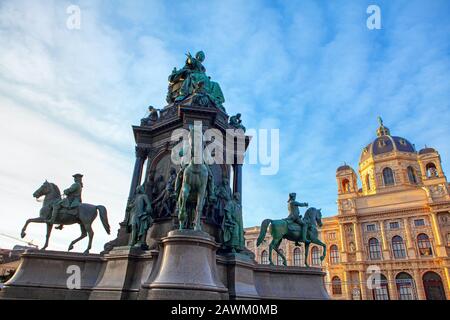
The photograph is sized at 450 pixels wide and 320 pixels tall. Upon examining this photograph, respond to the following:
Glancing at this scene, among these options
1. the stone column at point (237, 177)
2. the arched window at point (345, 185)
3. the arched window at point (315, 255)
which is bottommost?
the stone column at point (237, 177)

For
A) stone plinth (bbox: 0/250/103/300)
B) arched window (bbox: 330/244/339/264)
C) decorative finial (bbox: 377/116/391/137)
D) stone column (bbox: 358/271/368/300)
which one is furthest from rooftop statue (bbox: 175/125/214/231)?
decorative finial (bbox: 377/116/391/137)

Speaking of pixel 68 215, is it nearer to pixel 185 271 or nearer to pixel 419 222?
pixel 185 271

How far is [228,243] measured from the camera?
8.15m

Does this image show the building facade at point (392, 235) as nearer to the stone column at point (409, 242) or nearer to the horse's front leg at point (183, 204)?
the stone column at point (409, 242)

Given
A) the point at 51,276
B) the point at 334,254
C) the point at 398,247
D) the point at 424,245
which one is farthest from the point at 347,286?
the point at 51,276

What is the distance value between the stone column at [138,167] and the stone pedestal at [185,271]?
13.5 feet

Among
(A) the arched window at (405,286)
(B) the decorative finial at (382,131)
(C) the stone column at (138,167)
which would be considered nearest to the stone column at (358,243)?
(A) the arched window at (405,286)

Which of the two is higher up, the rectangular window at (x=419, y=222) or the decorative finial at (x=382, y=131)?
the decorative finial at (x=382, y=131)

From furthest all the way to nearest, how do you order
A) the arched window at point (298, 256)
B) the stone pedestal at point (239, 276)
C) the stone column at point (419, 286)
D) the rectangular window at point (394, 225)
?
1. the arched window at point (298, 256)
2. the rectangular window at point (394, 225)
3. the stone column at point (419, 286)
4. the stone pedestal at point (239, 276)

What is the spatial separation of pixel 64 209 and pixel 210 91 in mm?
7006

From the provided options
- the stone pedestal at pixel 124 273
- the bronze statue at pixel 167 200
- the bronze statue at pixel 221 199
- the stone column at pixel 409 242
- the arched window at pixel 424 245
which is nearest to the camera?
the stone pedestal at pixel 124 273

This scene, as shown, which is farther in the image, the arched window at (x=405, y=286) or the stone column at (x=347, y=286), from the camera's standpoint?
the stone column at (x=347, y=286)

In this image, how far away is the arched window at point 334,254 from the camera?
5428cm

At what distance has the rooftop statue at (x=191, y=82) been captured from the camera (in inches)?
463
